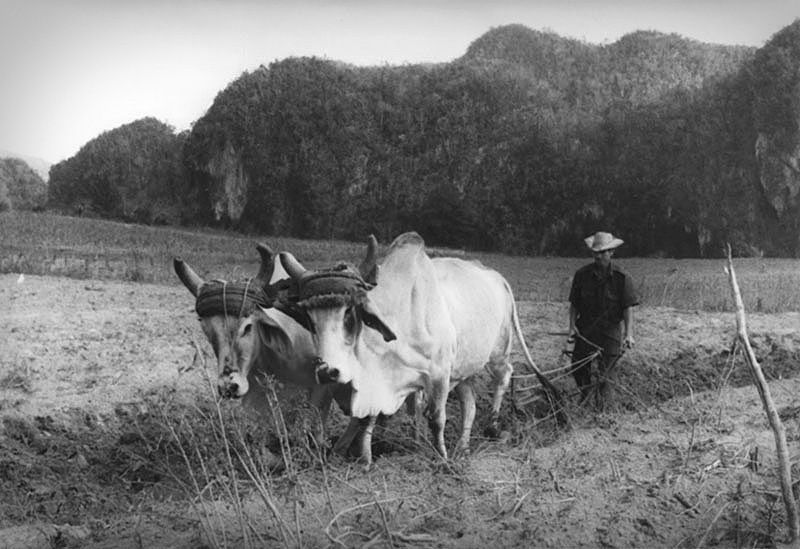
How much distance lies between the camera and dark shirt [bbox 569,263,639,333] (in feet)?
21.3

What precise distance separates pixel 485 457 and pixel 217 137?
6201 mm

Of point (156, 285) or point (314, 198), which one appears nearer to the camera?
point (314, 198)

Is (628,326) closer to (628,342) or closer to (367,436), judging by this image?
(628,342)

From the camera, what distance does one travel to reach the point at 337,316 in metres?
4.91

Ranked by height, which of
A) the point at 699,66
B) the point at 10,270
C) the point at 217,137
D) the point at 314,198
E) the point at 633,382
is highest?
the point at 699,66

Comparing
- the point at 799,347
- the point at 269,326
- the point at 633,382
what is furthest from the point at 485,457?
the point at 799,347

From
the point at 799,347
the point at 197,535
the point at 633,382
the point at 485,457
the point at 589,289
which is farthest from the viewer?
the point at 799,347

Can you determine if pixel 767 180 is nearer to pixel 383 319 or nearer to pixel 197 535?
pixel 383 319

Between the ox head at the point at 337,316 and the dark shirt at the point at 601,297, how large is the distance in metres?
2.14

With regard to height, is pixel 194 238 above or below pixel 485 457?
above

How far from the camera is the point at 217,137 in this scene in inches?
394

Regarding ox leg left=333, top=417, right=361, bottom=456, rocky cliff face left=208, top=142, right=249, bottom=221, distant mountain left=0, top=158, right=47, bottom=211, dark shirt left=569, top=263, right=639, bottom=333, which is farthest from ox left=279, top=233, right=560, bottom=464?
distant mountain left=0, top=158, right=47, bottom=211

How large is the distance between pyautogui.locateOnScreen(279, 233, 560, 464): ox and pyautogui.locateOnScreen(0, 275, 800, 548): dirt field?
37cm

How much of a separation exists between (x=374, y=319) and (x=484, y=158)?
561 cm
